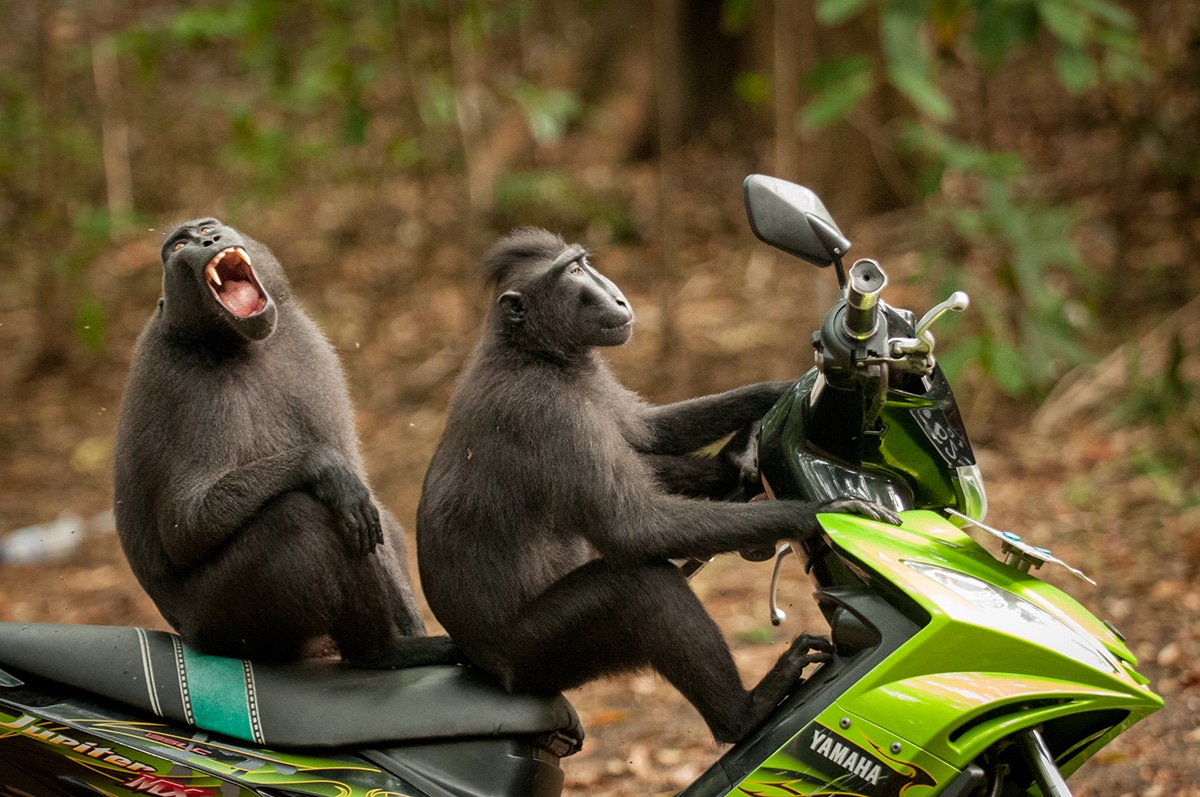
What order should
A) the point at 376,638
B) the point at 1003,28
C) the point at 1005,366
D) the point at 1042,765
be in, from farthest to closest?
the point at 1005,366 → the point at 1003,28 → the point at 376,638 → the point at 1042,765

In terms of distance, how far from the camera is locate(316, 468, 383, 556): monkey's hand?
3.02 metres

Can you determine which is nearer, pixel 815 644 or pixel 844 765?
pixel 844 765

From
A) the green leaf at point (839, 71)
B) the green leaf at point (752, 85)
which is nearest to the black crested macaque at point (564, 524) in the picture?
the green leaf at point (839, 71)

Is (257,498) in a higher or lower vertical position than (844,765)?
higher

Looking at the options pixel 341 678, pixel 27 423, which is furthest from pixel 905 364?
pixel 27 423

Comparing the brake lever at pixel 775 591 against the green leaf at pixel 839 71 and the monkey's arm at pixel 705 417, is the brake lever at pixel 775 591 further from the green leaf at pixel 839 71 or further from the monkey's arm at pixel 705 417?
the green leaf at pixel 839 71

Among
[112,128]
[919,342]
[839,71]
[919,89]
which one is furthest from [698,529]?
[112,128]

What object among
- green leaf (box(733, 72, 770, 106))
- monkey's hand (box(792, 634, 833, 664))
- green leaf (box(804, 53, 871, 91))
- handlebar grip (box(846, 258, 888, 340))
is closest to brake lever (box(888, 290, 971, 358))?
handlebar grip (box(846, 258, 888, 340))

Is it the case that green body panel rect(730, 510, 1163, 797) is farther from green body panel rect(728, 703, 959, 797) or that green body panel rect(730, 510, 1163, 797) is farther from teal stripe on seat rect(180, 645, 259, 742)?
teal stripe on seat rect(180, 645, 259, 742)

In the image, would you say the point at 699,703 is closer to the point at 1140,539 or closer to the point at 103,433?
the point at 1140,539

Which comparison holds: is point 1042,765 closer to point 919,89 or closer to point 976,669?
point 976,669

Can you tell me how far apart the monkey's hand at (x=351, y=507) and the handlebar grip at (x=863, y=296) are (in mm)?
1258

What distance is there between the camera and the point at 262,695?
2.91 m

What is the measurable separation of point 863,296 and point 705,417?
3.15 feet
